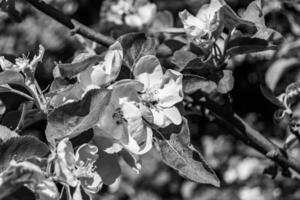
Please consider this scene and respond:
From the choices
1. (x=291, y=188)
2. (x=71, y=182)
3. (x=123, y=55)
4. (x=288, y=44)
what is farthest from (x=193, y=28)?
(x=291, y=188)

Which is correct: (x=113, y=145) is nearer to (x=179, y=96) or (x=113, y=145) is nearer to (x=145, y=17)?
(x=179, y=96)

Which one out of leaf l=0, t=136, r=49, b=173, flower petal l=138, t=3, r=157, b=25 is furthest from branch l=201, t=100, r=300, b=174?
flower petal l=138, t=3, r=157, b=25

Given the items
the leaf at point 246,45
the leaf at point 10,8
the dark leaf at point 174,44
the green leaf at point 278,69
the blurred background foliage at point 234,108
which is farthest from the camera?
the blurred background foliage at point 234,108

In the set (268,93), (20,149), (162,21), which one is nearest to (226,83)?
(268,93)

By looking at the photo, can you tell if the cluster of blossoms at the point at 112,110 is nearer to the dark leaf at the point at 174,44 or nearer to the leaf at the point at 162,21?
the dark leaf at the point at 174,44

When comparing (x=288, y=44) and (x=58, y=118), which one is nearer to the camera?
(x=58, y=118)

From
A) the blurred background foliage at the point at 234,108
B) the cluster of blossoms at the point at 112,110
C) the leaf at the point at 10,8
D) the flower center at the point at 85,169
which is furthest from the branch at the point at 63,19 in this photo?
the blurred background foliage at the point at 234,108
